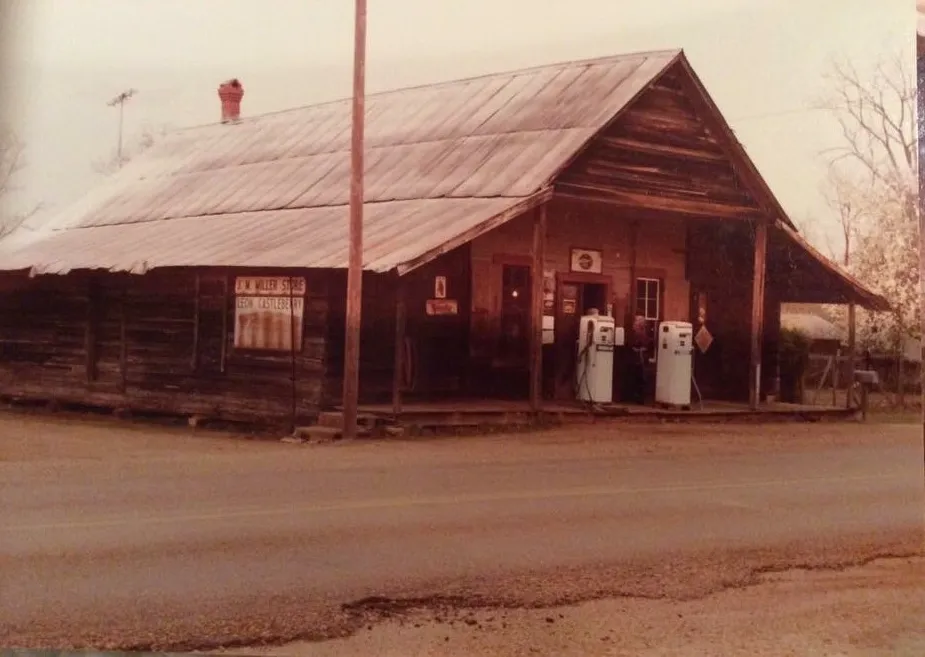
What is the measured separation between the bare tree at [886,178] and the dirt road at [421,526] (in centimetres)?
56

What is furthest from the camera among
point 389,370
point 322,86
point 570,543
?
point 389,370

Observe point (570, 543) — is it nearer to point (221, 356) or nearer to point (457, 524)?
point (457, 524)

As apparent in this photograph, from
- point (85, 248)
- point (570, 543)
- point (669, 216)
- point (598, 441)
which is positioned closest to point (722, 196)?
point (669, 216)

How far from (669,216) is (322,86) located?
5.76 feet

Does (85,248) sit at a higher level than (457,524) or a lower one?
higher

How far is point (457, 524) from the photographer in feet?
14.6

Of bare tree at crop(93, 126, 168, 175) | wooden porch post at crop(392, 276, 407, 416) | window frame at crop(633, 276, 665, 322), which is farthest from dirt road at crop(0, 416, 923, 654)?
bare tree at crop(93, 126, 168, 175)

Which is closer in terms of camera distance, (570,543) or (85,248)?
(570,543)

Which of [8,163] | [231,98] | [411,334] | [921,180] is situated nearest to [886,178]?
[921,180]

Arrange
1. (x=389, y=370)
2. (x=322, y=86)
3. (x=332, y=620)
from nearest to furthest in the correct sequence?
(x=332, y=620)
(x=322, y=86)
(x=389, y=370)

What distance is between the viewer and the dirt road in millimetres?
4039

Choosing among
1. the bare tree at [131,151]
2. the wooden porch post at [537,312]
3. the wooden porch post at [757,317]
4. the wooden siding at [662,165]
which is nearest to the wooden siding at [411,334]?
the wooden porch post at [537,312]

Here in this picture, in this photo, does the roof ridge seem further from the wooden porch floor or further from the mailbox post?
the mailbox post

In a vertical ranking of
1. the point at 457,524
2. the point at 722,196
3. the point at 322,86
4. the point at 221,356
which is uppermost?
the point at 322,86
